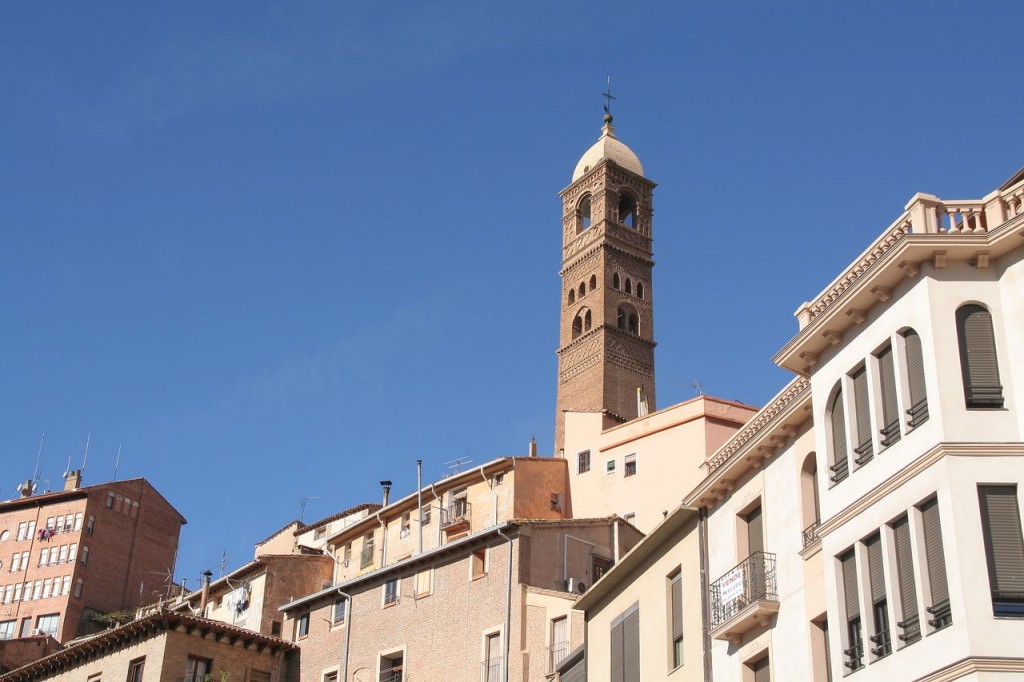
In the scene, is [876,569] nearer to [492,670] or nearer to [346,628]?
A: [492,670]

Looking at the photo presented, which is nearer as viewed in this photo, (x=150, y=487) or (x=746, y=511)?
(x=746, y=511)

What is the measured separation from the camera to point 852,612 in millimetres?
22078

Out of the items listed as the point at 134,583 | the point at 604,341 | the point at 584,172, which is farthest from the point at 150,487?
the point at 584,172

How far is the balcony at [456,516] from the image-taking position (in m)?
57.3

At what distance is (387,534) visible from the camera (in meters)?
60.3

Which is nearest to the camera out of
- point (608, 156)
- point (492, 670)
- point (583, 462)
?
point (492, 670)

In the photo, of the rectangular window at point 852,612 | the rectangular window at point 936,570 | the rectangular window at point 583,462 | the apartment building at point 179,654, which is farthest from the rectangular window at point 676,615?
the rectangular window at point 583,462

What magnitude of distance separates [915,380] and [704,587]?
814 centimetres

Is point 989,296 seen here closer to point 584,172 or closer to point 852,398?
point 852,398

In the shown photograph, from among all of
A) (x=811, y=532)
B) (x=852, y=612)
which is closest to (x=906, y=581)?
(x=852, y=612)

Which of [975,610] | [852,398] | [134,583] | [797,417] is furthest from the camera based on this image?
[134,583]

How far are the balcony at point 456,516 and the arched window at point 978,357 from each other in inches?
1487

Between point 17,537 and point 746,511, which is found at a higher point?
point 17,537

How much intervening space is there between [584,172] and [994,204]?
270ft
